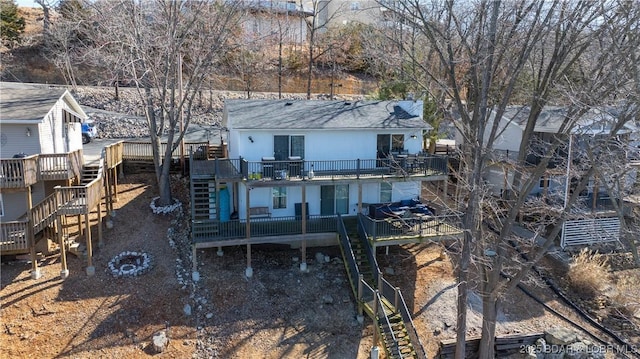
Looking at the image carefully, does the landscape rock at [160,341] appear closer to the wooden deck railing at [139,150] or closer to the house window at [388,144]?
the house window at [388,144]

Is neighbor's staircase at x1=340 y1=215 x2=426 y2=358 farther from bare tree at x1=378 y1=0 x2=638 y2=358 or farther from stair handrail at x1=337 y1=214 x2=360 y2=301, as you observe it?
bare tree at x1=378 y1=0 x2=638 y2=358

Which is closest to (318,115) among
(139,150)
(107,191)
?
(107,191)

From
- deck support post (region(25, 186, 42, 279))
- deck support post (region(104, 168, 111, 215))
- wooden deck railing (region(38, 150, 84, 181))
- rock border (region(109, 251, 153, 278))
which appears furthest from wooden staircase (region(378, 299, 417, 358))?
wooden deck railing (region(38, 150, 84, 181))

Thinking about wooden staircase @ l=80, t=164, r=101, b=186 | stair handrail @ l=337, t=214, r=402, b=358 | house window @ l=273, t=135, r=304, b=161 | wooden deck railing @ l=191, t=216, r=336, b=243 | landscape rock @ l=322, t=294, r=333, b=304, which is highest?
house window @ l=273, t=135, r=304, b=161

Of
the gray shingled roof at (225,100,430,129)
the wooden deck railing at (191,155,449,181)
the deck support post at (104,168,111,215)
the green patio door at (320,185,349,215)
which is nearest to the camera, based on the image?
the wooden deck railing at (191,155,449,181)

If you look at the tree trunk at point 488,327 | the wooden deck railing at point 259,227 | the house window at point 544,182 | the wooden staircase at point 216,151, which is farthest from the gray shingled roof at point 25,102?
the house window at point 544,182

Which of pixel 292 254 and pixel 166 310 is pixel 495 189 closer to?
pixel 292 254
